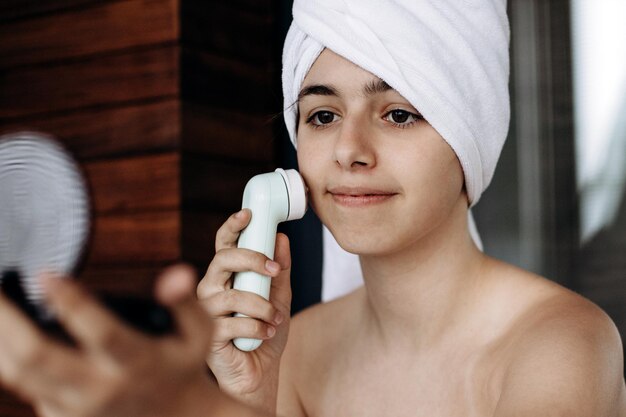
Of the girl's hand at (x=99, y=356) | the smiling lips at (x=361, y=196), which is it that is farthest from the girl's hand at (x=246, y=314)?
the girl's hand at (x=99, y=356)

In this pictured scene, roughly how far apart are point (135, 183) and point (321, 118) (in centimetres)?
108

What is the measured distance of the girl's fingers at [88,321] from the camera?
415mm

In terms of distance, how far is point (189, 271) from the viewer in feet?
1.54

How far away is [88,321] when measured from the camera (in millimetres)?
423

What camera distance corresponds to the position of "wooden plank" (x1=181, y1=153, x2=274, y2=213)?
210 centimetres

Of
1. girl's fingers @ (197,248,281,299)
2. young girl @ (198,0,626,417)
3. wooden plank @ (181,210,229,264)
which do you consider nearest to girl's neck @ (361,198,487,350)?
young girl @ (198,0,626,417)

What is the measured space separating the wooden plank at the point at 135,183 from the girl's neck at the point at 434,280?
3.07ft

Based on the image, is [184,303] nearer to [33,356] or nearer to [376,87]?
[33,356]

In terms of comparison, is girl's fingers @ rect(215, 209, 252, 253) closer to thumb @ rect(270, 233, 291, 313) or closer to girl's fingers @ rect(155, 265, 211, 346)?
thumb @ rect(270, 233, 291, 313)

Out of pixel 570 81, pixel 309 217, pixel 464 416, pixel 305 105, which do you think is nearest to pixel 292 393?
pixel 464 416

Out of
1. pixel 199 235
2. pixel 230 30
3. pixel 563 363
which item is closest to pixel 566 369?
pixel 563 363

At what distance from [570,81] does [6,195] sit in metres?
1.56

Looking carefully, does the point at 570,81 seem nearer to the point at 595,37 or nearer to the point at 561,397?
the point at 595,37

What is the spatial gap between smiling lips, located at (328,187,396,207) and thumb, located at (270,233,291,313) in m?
0.12
